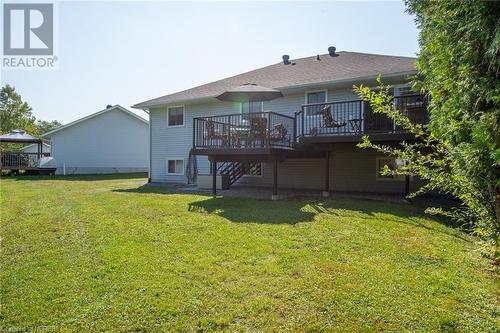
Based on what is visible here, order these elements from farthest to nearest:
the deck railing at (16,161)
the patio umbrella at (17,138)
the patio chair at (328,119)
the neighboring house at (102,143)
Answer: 1. the neighboring house at (102,143)
2. the patio umbrella at (17,138)
3. the deck railing at (16,161)
4. the patio chair at (328,119)

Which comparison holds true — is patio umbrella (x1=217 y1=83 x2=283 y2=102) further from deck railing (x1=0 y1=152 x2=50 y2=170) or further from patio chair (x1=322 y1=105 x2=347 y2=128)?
deck railing (x1=0 y1=152 x2=50 y2=170)

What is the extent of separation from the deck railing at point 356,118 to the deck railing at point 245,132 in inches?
29.3

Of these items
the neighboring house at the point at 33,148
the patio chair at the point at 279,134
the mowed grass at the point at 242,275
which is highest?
the neighboring house at the point at 33,148

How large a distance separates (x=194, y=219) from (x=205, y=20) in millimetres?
5013

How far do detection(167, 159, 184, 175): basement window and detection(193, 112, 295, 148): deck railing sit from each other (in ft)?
16.9

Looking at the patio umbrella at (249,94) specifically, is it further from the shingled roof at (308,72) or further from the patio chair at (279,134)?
the shingled roof at (308,72)

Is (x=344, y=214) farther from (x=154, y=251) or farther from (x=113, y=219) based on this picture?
(x=113, y=219)

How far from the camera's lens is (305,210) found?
7.68 m

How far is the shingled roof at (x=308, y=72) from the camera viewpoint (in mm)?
11203

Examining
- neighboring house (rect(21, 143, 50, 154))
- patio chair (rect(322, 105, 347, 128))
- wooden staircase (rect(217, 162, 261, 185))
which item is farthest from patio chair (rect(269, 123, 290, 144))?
neighboring house (rect(21, 143, 50, 154))

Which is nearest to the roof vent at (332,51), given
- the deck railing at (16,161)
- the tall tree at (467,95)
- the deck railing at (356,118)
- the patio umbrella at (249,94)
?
the deck railing at (356,118)

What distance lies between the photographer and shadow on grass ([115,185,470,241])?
6664 mm

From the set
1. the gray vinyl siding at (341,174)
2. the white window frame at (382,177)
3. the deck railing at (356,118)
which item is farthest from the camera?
the gray vinyl siding at (341,174)

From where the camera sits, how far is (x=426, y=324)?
9.28ft
